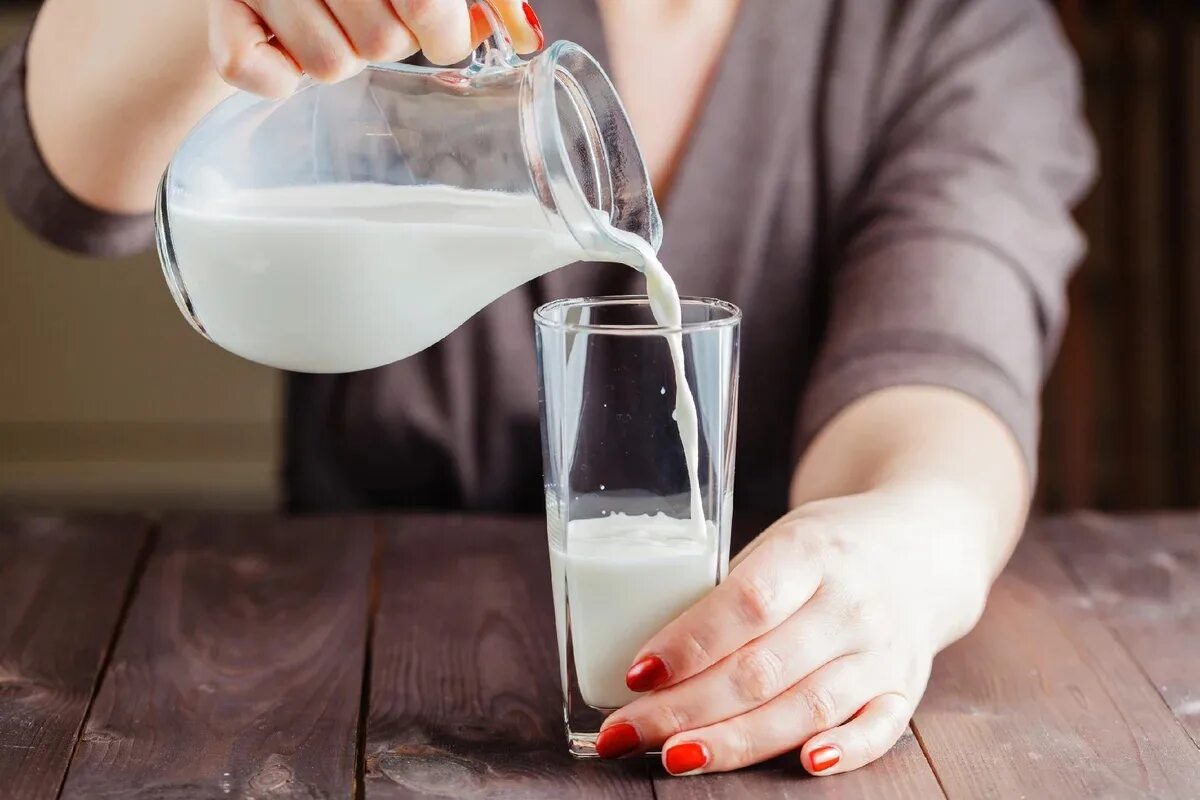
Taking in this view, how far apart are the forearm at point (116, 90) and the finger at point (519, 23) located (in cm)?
26

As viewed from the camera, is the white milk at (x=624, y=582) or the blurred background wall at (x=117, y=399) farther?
the blurred background wall at (x=117, y=399)

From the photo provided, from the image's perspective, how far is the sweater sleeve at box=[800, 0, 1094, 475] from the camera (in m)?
0.95

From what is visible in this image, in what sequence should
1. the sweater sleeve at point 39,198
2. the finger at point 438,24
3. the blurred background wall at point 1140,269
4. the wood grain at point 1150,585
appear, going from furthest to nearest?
the blurred background wall at point 1140,269
the sweater sleeve at point 39,198
the wood grain at point 1150,585
the finger at point 438,24

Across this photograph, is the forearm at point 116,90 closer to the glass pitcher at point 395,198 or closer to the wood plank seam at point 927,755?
the glass pitcher at point 395,198

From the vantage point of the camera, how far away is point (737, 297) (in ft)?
3.86

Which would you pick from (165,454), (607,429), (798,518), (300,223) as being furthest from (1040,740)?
(165,454)

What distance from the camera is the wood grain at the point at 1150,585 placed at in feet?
2.49

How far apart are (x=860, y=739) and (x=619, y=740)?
0.37ft

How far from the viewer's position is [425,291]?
654mm

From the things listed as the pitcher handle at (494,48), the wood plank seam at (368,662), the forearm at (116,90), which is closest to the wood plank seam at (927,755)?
the wood plank seam at (368,662)

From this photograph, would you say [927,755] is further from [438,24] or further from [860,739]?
[438,24]

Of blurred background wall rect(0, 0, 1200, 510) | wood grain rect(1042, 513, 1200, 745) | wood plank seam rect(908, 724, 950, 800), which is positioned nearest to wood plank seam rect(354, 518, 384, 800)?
wood plank seam rect(908, 724, 950, 800)

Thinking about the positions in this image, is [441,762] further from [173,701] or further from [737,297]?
[737,297]

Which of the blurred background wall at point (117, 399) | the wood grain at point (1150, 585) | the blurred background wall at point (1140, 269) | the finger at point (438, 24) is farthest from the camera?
the blurred background wall at point (117, 399)
